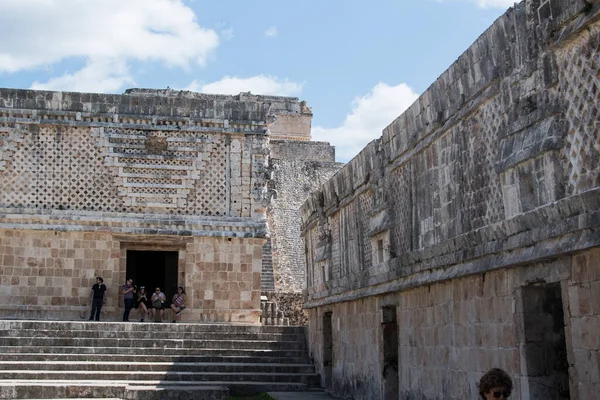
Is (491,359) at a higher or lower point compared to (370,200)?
lower

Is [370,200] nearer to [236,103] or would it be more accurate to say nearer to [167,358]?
[167,358]

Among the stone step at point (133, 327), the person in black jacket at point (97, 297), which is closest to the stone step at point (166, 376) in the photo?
the stone step at point (133, 327)

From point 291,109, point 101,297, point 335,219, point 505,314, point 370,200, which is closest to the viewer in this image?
point 505,314

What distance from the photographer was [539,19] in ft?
18.6

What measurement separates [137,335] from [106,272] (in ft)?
8.89

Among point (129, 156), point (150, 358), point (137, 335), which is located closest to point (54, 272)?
point (129, 156)

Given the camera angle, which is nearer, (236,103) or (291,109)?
(236,103)

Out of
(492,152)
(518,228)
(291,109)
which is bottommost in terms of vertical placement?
(518,228)

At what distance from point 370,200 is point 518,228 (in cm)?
446

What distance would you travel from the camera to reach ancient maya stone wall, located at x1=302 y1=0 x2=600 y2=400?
5184 millimetres

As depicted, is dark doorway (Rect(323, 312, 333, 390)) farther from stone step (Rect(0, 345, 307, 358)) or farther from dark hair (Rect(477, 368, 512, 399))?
dark hair (Rect(477, 368, 512, 399))

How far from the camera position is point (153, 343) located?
1296 cm

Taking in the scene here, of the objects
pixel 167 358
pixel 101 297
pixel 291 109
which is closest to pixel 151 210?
pixel 101 297

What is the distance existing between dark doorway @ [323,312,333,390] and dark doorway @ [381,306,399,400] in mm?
A: 2597
